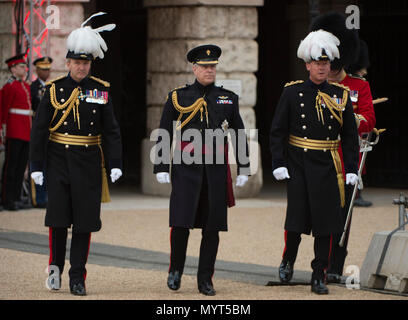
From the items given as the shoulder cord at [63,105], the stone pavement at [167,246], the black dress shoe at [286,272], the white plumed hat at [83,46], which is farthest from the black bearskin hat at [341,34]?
the shoulder cord at [63,105]

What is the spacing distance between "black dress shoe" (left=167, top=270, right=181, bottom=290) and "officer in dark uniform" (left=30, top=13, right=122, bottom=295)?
1.93 ft

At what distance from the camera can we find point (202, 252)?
762 centimetres

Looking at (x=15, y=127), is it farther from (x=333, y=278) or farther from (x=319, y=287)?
(x=319, y=287)

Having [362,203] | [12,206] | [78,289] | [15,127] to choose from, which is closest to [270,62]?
[362,203]

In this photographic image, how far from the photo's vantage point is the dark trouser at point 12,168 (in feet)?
42.8

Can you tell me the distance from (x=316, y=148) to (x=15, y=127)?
6120 millimetres

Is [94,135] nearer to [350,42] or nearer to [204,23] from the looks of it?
[350,42]

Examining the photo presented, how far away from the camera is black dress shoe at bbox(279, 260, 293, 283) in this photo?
314 inches

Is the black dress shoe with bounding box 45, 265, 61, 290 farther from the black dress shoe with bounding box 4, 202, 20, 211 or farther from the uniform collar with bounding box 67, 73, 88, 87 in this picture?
the black dress shoe with bounding box 4, 202, 20, 211

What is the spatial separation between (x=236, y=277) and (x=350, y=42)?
6.36 feet

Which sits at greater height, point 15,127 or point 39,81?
point 39,81

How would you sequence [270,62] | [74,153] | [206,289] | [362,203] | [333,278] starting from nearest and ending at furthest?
[74,153] < [206,289] < [333,278] < [362,203] < [270,62]

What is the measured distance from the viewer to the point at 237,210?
43.3 feet

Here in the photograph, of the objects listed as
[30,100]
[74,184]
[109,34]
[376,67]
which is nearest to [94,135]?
[74,184]
